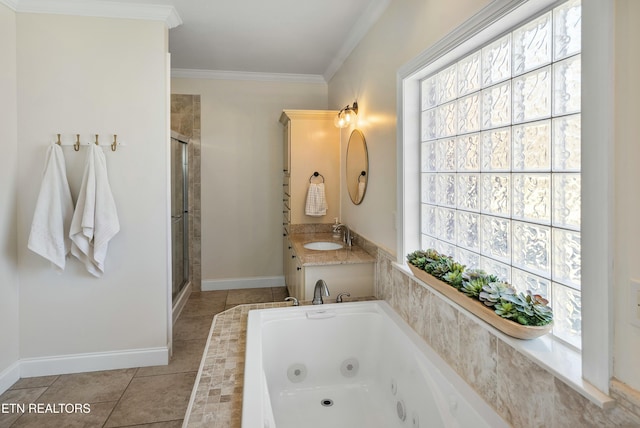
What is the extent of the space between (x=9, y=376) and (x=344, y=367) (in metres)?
2.22

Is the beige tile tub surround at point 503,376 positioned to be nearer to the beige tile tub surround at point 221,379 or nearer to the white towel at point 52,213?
the beige tile tub surround at point 221,379

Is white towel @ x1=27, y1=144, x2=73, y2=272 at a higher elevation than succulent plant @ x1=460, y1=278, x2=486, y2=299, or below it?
higher

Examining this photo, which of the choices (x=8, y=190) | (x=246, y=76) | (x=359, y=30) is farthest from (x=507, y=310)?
(x=246, y=76)

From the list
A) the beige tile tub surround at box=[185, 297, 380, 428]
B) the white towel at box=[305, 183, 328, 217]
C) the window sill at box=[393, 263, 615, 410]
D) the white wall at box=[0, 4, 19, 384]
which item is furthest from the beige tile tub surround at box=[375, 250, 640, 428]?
the white wall at box=[0, 4, 19, 384]

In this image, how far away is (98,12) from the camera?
8.02ft

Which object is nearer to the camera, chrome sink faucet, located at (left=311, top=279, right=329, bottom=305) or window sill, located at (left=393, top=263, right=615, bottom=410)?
window sill, located at (left=393, top=263, right=615, bottom=410)

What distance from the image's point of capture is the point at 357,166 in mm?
3062

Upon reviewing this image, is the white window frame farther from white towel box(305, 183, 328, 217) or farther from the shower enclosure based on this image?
the shower enclosure

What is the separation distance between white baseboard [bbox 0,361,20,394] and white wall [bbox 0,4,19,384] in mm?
13

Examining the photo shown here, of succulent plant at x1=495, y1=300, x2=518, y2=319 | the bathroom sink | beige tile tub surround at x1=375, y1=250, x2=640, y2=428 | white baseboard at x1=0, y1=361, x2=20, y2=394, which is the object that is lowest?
white baseboard at x1=0, y1=361, x2=20, y2=394

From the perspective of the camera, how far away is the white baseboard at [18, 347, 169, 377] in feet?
8.04

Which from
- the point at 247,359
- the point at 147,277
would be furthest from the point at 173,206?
the point at 247,359

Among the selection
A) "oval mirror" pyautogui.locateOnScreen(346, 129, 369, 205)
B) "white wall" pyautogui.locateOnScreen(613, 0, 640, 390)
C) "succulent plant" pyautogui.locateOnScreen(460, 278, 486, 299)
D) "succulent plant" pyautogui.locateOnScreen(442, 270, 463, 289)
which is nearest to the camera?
"white wall" pyautogui.locateOnScreen(613, 0, 640, 390)

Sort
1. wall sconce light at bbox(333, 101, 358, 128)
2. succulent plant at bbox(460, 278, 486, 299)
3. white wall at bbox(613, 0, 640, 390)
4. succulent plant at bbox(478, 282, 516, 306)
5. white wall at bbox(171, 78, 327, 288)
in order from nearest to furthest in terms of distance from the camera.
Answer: white wall at bbox(613, 0, 640, 390)
succulent plant at bbox(478, 282, 516, 306)
succulent plant at bbox(460, 278, 486, 299)
wall sconce light at bbox(333, 101, 358, 128)
white wall at bbox(171, 78, 327, 288)
